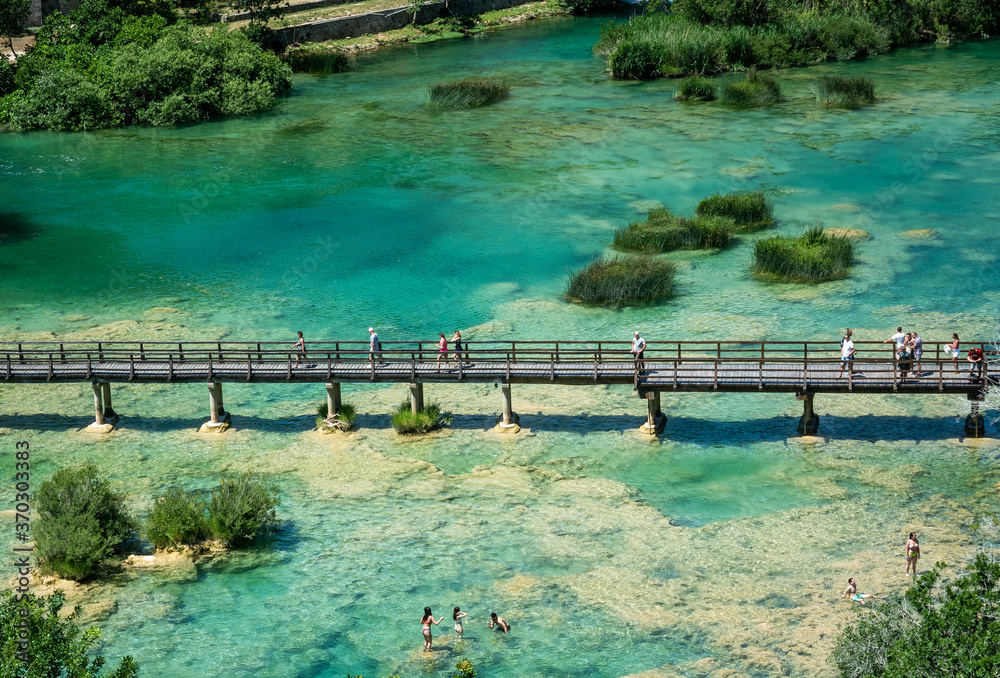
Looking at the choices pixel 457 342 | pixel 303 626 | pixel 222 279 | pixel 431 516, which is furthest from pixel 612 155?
pixel 303 626

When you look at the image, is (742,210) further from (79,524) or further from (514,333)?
→ (79,524)

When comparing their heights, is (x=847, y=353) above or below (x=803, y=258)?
below

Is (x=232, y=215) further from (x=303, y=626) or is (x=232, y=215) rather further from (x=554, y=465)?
(x=303, y=626)

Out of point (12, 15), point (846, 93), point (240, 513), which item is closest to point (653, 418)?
point (240, 513)

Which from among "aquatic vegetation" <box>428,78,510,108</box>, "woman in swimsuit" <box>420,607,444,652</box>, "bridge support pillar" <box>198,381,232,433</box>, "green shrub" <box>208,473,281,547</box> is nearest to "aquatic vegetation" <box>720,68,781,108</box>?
"aquatic vegetation" <box>428,78,510,108</box>

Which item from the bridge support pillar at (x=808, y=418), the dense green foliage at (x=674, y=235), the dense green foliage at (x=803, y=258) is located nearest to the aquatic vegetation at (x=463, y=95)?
the dense green foliage at (x=674, y=235)

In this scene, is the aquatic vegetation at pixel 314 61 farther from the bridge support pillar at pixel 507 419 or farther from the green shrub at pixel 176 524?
the green shrub at pixel 176 524
